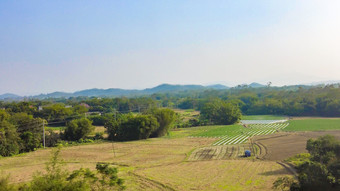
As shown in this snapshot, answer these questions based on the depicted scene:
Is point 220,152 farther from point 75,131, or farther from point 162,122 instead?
point 75,131

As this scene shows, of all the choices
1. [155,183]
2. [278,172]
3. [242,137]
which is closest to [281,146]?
[242,137]

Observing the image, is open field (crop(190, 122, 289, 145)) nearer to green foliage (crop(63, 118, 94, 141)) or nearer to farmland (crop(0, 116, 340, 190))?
farmland (crop(0, 116, 340, 190))

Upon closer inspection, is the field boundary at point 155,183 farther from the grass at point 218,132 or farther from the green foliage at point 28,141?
the grass at point 218,132

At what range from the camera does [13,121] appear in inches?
1483

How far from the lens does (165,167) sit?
2255cm

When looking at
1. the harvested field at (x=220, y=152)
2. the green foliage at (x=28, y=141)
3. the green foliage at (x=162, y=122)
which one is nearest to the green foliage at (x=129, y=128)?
the green foliage at (x=162, y=122)

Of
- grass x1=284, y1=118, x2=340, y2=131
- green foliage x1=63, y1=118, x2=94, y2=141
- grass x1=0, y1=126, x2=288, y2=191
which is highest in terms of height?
green foliage x1=63, y1=118, x2=94, y2=141

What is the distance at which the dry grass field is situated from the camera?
57.9 feet

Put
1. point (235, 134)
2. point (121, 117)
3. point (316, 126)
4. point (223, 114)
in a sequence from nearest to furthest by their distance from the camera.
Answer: point (235, 134)
point (316, 126)
point (121, 117)
point (223, 114)

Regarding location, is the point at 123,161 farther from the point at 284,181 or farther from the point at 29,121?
the point at 29,121

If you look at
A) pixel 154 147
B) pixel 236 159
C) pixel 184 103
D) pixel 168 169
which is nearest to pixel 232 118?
pixel 154 147

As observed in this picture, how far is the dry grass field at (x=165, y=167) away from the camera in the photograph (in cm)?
1764

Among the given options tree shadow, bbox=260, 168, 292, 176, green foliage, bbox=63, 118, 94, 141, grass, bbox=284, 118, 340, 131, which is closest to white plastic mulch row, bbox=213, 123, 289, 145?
grass, bbox=284, 118, 340, 131

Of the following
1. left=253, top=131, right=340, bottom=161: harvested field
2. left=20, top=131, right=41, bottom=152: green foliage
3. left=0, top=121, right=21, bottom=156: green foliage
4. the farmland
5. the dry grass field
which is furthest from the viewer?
left=20, top=131, right=41, bottom=152: green foliage
